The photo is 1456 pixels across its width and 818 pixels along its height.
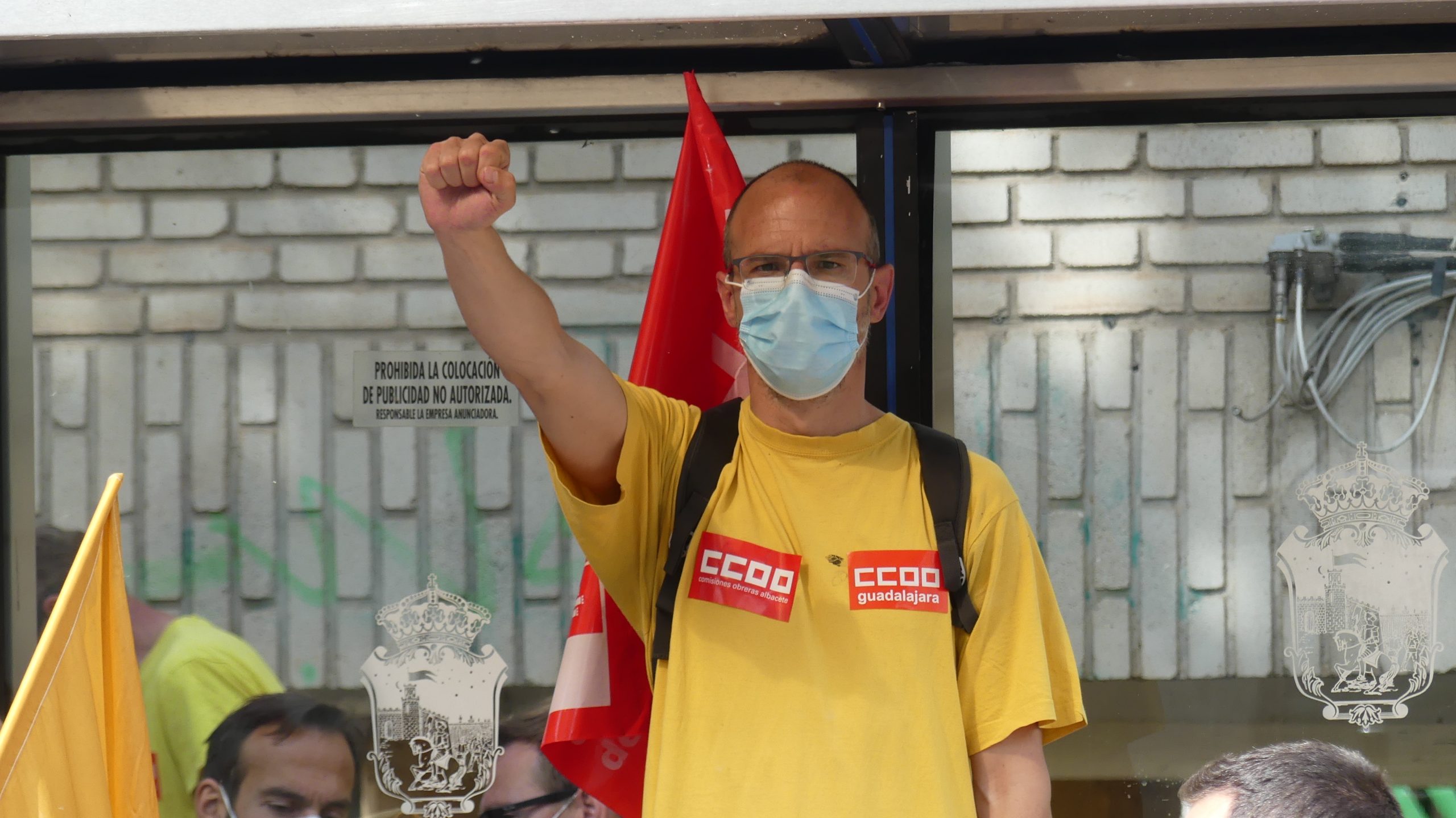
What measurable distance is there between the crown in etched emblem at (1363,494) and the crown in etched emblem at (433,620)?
1828 millimetres

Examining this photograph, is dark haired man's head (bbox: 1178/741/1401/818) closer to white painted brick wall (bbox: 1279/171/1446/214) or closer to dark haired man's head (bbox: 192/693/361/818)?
white painted brick wall (bbox: 1279/171/1446/214)

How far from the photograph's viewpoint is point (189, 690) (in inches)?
121

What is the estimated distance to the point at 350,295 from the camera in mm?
3066

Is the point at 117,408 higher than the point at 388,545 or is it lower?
higher

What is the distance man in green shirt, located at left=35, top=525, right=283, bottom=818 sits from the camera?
3.05m

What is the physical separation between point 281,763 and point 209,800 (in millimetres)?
171

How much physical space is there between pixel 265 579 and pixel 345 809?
54cm

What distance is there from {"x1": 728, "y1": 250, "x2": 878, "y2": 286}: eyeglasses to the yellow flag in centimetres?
97

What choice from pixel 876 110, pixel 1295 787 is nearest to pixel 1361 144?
pixel 876 110

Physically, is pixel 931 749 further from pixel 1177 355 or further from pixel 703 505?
pixel 1177 355

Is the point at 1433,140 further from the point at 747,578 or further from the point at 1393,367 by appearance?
the point at 747,578

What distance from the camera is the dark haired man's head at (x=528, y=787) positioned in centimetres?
304

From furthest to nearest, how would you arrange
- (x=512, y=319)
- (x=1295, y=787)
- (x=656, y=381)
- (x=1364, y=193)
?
(x=1364, y=193) < (x=656, y=381) < (x=512, y=319) < (x=1295, y=787)

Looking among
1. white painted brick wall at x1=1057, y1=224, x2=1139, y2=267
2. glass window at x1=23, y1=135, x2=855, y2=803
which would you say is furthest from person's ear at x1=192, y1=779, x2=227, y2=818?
white painted brick wall at x1=1057, y1=224, x2=1139, y2=267
